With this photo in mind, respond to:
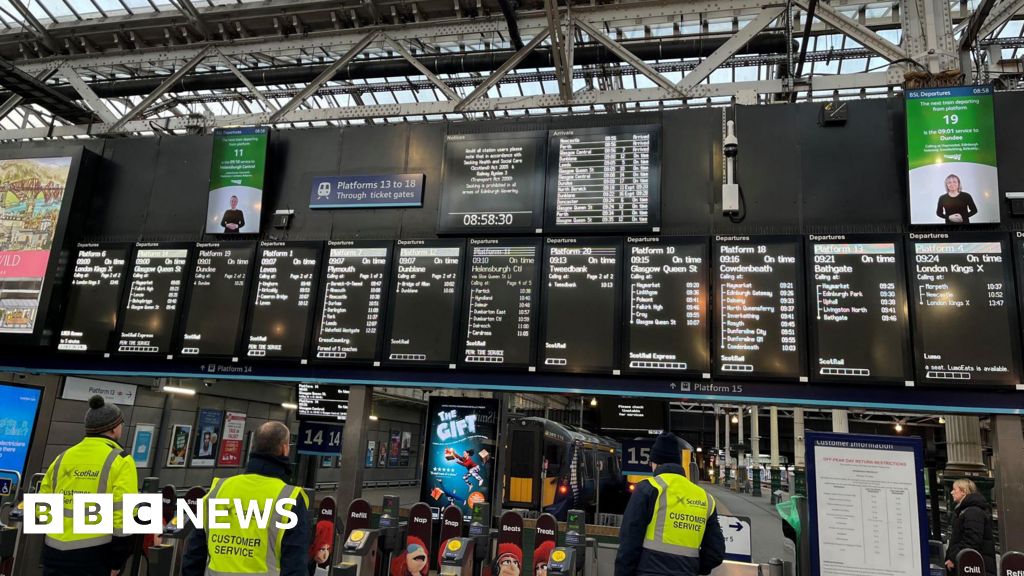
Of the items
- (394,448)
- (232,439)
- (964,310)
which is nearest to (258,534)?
(964,310)

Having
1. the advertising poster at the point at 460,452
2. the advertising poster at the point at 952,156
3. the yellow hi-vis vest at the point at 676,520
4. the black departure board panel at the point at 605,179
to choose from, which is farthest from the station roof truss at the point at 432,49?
the yellow hi-vis vest at the point at 676,520

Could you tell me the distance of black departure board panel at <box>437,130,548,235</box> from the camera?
696 cm

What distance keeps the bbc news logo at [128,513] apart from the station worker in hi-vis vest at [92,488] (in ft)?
0.11

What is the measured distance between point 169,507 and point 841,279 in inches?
281

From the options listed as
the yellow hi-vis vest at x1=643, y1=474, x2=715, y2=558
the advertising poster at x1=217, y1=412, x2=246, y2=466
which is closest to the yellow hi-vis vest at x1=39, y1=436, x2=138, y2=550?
the yellow hi-vis vest at x1=643, y1=474, x2=715, y2=558

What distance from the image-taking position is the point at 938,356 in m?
5.54

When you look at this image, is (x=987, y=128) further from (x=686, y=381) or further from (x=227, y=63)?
(x=227, y=63)

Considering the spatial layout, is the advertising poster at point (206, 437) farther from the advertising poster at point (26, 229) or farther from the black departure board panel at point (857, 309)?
the black departure board panel at point (857, 309)

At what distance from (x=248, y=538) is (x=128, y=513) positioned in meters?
1.29

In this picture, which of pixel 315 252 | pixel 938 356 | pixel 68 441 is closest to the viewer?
pixel 938 356

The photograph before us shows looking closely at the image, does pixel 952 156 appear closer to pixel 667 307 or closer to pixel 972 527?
pixel 667 307

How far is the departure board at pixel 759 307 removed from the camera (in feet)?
19.3

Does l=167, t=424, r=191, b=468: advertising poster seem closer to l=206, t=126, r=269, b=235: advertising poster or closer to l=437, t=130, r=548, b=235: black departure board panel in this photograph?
l=206, t=126, r=269, b=235: advertising poster

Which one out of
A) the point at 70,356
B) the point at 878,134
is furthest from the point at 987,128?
the point at 70,356
